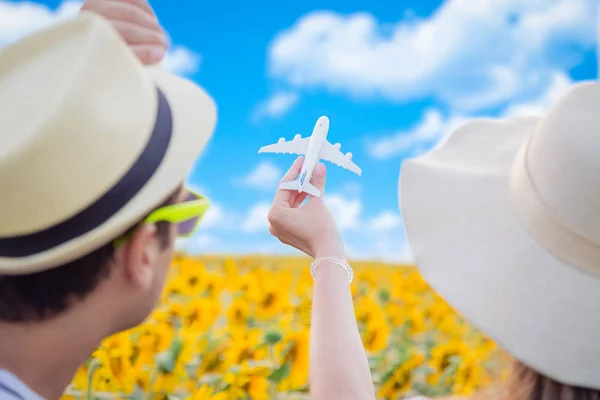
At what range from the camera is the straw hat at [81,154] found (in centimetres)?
103

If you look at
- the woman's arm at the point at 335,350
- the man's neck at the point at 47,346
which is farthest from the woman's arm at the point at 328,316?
the man's neck at the point at 47,346

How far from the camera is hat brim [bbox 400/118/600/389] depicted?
1140mm

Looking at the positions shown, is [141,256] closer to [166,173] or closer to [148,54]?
[166,173]

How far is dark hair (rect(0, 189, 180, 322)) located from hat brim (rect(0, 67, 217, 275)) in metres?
0.03

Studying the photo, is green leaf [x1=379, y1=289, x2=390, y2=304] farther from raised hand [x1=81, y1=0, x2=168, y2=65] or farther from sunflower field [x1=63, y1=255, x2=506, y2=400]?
raised hand [x1=81, y1=0, x2=168, y2=65]

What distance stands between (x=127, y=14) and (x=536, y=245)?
2.78ft

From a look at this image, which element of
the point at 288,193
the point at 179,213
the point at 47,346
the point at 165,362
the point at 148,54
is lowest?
the point at 47,346

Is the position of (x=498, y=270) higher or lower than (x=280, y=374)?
higher

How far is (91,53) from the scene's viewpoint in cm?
107

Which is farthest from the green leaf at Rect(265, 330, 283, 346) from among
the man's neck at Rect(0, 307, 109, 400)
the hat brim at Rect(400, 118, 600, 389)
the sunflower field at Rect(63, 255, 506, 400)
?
the man's neck at Rect(0, 307, 109, 400)

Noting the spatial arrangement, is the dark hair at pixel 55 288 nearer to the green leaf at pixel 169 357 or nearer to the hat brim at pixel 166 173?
the hat brim at pixel 166 173

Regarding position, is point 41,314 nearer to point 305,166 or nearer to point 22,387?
point 22,387

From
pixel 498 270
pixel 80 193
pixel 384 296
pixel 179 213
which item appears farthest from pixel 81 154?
pixel 384 296

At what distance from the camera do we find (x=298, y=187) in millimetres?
1412
